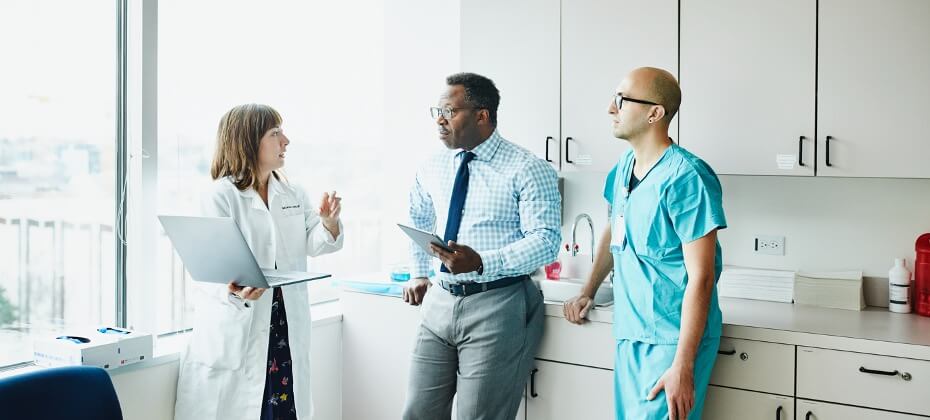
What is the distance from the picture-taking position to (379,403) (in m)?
3.16

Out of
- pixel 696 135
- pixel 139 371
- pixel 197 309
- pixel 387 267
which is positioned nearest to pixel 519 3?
pixel 696 135

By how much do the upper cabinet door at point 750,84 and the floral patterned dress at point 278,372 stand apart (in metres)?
1.52

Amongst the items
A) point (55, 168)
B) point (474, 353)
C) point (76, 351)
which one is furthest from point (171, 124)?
point (474, 353)

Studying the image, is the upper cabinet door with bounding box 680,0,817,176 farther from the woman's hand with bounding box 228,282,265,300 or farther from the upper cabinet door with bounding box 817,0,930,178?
the woman's hand with bounding box 228,282,265,300

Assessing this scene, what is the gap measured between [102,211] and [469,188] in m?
1.28

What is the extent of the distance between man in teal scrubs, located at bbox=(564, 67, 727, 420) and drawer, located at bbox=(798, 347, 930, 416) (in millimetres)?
311

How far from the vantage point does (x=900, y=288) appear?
8.37 feet

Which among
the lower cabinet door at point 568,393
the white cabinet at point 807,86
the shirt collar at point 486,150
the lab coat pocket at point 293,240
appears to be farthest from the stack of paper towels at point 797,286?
the lab coat pocket at point 293,240

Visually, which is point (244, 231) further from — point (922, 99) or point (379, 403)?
point (922, 99)

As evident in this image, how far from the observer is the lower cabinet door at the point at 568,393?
8.50ft

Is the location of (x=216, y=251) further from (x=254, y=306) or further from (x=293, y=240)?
(x=293, y=240)

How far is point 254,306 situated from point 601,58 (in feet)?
4.96

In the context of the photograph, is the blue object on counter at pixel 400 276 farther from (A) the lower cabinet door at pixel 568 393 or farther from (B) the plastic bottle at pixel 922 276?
(B) the plastic bottle at pixel 922 276

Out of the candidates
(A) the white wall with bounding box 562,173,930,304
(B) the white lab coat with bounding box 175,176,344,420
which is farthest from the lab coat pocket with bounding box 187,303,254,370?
(A) the white wall with bounding box 562,173,930,304
